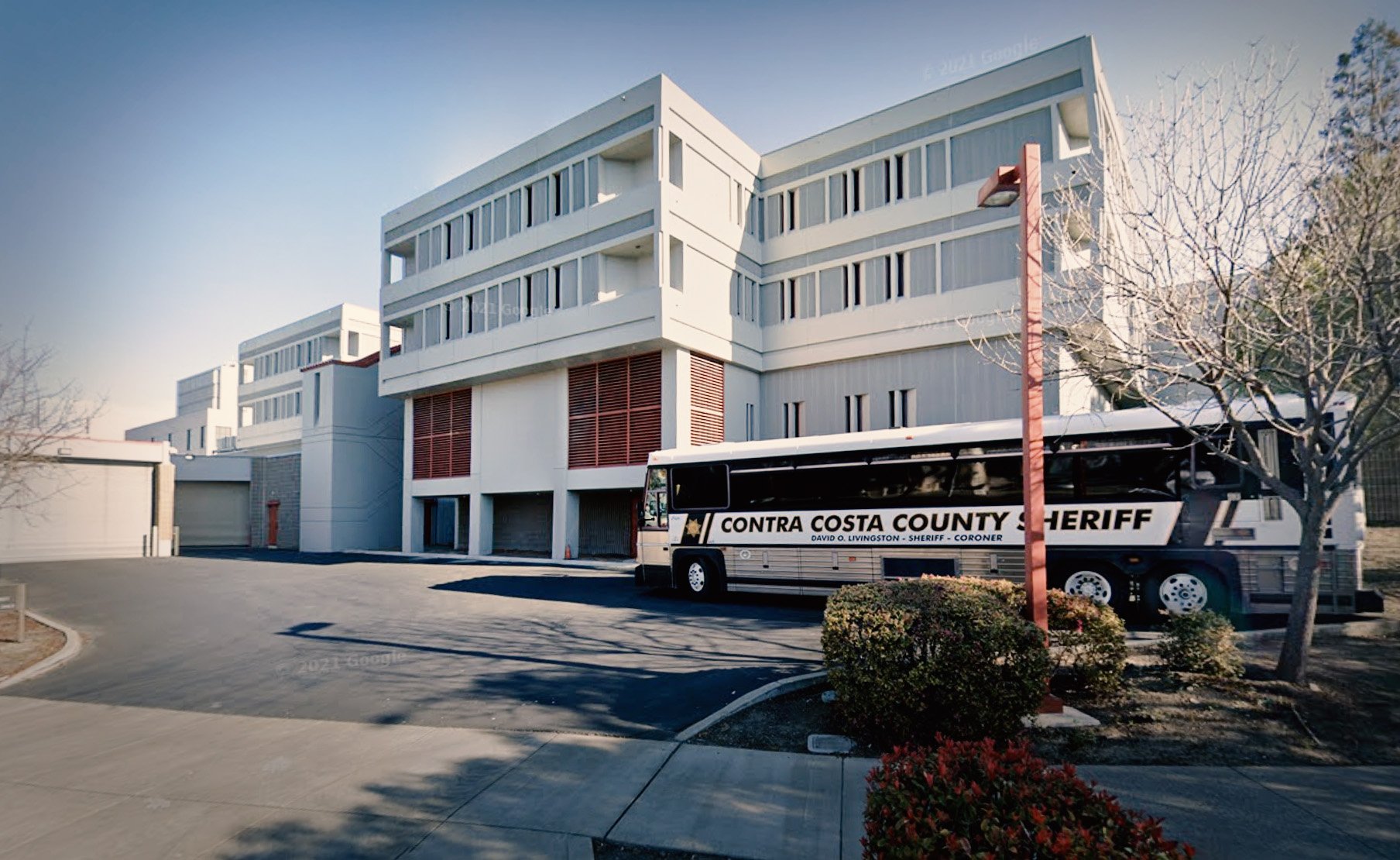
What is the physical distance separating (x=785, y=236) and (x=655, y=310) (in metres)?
7.49

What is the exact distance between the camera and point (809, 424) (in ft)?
90.4

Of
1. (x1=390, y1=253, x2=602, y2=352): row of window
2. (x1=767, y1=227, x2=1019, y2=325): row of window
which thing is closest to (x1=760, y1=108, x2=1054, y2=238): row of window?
(x1=767, y1=227, x2=1019, y2=325): row of window

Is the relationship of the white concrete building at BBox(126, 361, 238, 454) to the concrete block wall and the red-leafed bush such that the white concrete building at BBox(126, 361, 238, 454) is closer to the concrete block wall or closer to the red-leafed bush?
the concrete block wall

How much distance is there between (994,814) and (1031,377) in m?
4.71

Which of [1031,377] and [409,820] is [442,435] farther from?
[1031,377]

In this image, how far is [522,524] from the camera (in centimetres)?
3338

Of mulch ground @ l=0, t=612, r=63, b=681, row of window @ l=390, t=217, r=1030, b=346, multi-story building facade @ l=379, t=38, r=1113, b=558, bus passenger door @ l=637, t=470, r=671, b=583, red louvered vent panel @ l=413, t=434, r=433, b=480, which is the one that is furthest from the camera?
red louvered vent panel @ l=413, t=434, r=433, b=480

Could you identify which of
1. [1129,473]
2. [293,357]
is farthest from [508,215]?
[293,357]

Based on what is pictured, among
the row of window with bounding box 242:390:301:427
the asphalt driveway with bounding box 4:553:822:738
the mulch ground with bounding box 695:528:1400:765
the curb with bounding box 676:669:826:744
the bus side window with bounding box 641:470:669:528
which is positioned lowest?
the asphalt driveway with bounding box 4:553:822:738

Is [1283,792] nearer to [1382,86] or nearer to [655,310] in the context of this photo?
[1382,86]

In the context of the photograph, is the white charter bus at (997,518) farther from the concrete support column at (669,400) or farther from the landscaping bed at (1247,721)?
the concrete support column at (669,400)

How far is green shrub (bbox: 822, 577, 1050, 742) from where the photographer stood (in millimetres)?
5848

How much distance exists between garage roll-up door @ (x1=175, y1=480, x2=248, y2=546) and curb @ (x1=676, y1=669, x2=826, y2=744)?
46.3 m

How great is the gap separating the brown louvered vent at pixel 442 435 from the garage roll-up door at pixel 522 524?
252 cm
